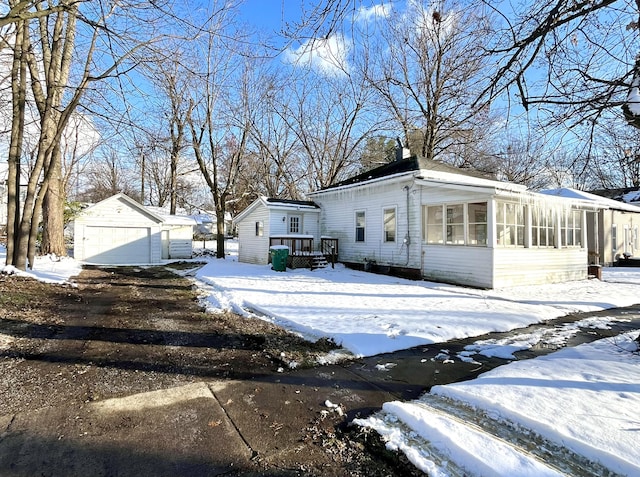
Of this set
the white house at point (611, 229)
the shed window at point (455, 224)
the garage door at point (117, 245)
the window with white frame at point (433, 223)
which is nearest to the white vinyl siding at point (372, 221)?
the window with white frame at point (433, 223)

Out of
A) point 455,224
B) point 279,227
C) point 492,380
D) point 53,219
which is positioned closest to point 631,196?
point 455,224

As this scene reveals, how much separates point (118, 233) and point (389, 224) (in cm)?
1460

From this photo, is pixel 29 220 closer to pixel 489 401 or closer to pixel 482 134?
pixel 489 401

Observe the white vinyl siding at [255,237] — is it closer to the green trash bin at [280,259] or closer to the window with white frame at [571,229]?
the green trash bin at [280,259]

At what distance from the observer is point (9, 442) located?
2.45m

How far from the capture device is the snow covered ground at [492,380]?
2.37 m

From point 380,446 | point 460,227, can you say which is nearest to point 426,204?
point 460,227

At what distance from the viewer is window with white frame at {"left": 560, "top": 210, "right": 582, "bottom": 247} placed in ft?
40.3

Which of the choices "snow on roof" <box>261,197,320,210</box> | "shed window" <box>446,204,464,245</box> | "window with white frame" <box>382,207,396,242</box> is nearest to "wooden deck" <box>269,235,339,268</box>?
"snow on roof" <box>261,197,320,210</box>

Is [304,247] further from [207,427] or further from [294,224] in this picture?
[207,427]

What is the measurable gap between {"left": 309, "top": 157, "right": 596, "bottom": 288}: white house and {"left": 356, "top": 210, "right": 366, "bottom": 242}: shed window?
45 millimetres

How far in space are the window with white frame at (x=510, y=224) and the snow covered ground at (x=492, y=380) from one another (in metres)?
2.08

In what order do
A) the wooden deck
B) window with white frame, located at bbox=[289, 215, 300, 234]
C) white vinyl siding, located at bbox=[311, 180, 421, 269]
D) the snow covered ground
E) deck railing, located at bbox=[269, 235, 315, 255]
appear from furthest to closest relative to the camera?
window with white frame, located at bbox=[289, 215, 300, 234] < deck railing, located at bbox=[269, 235, 315, 255] < the wooden deck < white vinyl siding, located at bbox=[311, 180, 421, 269] < the snow covered ground

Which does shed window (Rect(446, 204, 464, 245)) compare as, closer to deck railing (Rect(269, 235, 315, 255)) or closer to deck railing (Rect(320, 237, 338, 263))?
deck railing (Rect(320, 237, 338, 263))
